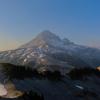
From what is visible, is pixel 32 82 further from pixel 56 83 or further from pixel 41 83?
pixel 56 83

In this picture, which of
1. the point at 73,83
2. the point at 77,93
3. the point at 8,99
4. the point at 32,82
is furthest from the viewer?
the point at 73,83

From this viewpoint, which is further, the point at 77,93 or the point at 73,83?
the point at 73,83

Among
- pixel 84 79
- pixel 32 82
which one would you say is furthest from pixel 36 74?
pixel 84 79

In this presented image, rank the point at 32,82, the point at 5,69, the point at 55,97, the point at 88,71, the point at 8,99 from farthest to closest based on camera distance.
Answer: the point at 88,71 < the point at 5,69 < the point at 32,82 < the point at 55,97 < the point at 8,99

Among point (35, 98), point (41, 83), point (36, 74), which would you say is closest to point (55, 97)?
point (35, 98)

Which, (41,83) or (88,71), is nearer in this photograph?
(41,83)

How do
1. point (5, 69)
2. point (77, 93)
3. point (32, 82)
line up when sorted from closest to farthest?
point (77, 93) < point (32, 82) < point (5, 69)

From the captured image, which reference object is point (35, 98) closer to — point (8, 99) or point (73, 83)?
→ point (8, 99)

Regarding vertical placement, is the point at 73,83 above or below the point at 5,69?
below

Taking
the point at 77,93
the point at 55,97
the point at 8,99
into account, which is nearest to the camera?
the point at 8,99
